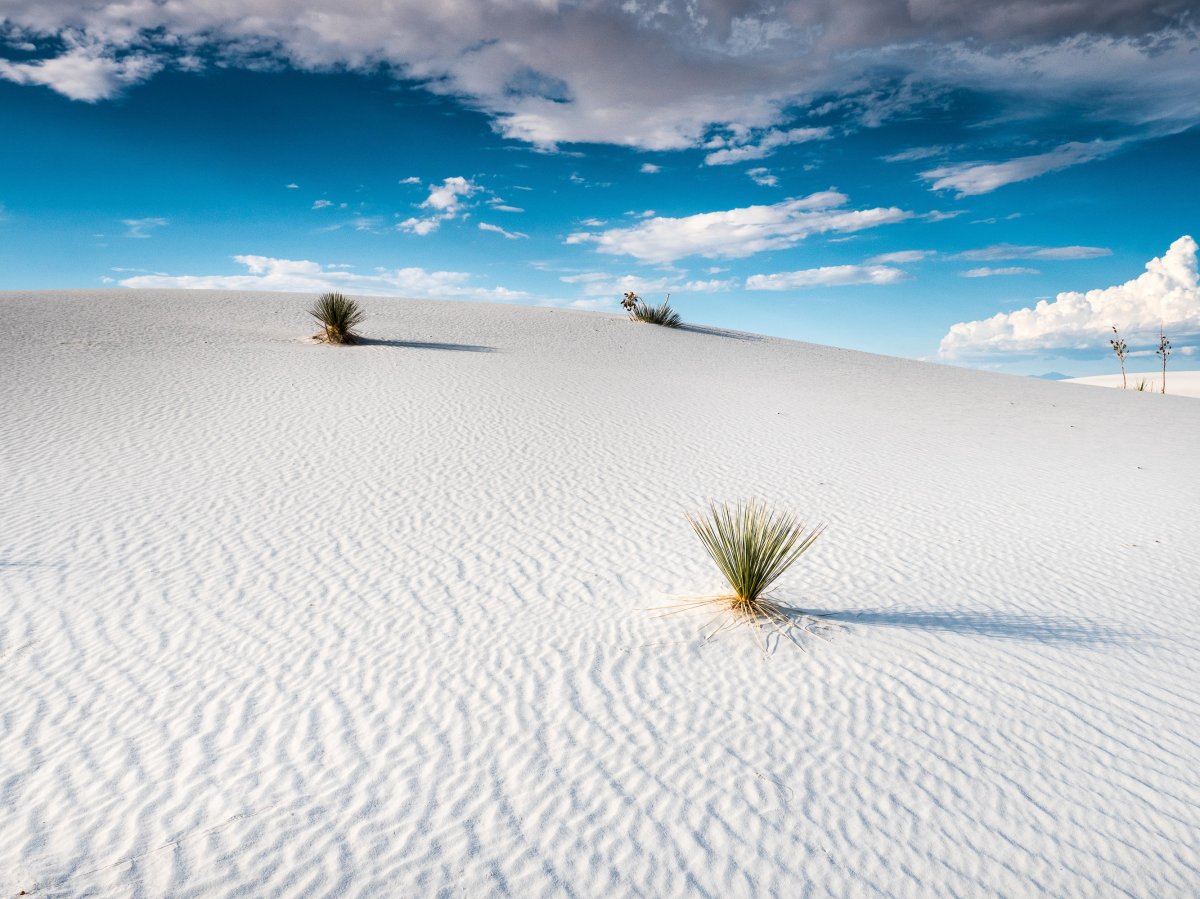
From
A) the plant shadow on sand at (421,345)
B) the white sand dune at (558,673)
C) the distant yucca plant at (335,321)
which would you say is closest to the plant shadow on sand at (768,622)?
the white sand dune at (558,673)

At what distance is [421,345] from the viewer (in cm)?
1532

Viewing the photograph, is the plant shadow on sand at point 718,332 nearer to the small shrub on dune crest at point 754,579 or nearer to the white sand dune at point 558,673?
the white sand dune at point 558,673

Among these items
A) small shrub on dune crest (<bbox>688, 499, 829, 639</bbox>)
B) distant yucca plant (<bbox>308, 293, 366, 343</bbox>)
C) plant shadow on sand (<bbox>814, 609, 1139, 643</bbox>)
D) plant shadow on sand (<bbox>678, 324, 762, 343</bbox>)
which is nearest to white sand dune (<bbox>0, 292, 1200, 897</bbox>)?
plant shadow on sand (<bbox>814, 609, 1139, 643</bbox>)

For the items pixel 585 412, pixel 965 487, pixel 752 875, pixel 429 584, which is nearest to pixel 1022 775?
pixel 752 875

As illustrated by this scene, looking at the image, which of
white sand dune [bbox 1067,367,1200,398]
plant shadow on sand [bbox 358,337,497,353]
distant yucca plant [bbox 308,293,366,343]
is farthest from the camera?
white sand dune [bbox 1067,367,1200,398]

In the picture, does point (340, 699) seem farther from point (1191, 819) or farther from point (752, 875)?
point (1191, 819)

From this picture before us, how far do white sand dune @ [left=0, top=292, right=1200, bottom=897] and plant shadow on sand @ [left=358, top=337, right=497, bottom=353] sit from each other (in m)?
5.96

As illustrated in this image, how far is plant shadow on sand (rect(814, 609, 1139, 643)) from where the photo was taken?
436 cm

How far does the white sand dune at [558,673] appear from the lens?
8.74ft

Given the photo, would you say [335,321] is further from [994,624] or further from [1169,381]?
[1169,381]

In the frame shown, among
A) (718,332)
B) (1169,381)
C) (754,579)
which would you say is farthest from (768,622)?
(1169,381)

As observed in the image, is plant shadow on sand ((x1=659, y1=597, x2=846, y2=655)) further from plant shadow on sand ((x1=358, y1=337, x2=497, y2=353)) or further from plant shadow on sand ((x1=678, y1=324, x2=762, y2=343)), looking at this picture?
plant shadow on sand ((x1=678, y1=324, x2=762, y2=343))

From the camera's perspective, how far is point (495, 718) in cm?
342

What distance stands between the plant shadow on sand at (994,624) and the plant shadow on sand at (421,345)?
11.9 m
